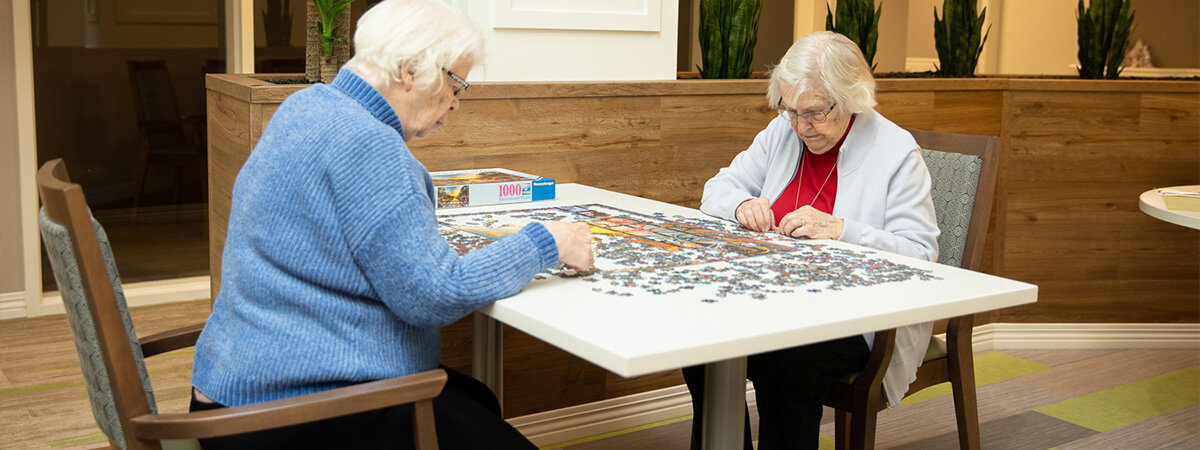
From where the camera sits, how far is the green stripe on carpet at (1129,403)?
11.9 feet

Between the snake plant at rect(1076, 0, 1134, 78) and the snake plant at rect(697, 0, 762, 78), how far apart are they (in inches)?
62.0

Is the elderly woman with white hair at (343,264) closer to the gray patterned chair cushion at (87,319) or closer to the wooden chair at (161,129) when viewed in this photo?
the gray patterned chair cushion at (87,319)

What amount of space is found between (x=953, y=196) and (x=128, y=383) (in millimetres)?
1974

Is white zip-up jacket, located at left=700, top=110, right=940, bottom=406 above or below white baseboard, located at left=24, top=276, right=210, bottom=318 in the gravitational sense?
above

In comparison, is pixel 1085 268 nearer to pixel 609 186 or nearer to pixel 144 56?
pixel 609 186

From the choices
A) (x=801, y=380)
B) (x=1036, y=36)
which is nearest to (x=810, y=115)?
(x=801, y=380)

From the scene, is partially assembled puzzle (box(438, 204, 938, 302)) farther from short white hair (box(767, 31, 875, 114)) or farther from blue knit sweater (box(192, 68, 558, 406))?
short white hair (box(767, 31, 875, 114))

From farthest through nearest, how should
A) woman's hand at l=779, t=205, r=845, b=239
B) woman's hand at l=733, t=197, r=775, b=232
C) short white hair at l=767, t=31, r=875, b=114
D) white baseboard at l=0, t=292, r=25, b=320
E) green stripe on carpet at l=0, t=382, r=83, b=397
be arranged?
1. white baseboard at l=0, t=292, r=25, b=320
2. green stripe on carpet at l=0, t=382, r=83, b=397
3. short white hair at l=767, t=31, r=875, b=114
4. woman's hand at l=733, t=197, r=775, b=232
5. woman's hand at l=779, t=205, r=845, b=239

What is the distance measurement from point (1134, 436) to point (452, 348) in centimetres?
223

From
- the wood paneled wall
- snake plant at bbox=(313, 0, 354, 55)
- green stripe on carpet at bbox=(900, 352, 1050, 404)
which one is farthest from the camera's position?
green stripe on carpet at bbox=(900, 352, 1050, 404)

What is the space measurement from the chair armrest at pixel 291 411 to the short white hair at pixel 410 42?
1.66 ft

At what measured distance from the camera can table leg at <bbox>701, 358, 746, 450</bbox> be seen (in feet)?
6.33

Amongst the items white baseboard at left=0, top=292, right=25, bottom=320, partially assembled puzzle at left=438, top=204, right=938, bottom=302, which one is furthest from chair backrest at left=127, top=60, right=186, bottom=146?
partially assembled puzzle at left=438, top=204, right=938, bottom=302

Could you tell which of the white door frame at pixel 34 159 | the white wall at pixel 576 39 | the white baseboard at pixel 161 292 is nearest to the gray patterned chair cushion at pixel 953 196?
the white wall at pixel 576 39
